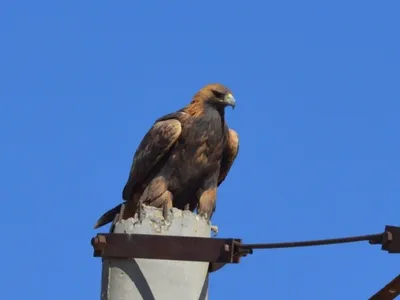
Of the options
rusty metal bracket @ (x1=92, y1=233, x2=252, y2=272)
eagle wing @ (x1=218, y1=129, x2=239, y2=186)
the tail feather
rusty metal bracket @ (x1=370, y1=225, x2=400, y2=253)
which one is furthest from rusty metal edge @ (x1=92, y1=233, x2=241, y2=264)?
eagle wing @ (x1=218, y1=129, x2=239, y2=186)

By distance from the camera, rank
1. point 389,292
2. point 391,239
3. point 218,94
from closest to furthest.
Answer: point 391,239 < point 389,292 < point 218,94

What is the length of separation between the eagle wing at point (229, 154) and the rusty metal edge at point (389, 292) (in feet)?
→ 14.0

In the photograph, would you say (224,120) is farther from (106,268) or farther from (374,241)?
(374,241)

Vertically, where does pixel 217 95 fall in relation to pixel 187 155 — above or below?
above

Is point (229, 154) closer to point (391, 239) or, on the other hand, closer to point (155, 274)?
point (155, 274)

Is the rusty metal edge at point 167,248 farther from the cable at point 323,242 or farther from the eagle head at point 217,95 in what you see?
the eagle head at point 217,95

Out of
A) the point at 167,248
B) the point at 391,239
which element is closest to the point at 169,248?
the point at 167,248

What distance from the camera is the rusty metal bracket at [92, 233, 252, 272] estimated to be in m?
6.25

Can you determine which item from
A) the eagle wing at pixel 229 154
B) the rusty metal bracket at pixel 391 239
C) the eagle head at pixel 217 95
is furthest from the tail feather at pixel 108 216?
the rusty metal bracket at pixel 391 239

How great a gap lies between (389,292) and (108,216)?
172 inches

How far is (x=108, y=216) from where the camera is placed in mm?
9906

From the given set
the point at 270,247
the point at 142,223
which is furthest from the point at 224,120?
the point at 270,247

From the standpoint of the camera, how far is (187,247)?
6.43 m

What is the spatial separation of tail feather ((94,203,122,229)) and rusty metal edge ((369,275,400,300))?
4.18 m
